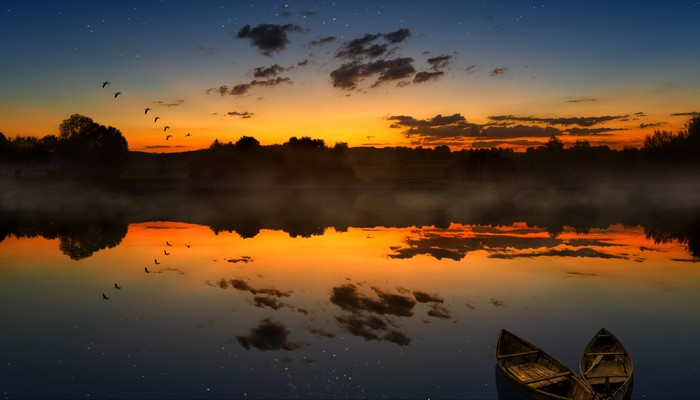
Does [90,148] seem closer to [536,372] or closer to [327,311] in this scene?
[327,311]

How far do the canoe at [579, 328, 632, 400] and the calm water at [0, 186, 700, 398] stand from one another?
131cm

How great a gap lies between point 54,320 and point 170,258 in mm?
23236

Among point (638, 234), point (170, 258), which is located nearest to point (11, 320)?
point (170, 258)

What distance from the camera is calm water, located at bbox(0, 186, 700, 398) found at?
2409cm

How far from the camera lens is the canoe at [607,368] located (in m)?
21.1

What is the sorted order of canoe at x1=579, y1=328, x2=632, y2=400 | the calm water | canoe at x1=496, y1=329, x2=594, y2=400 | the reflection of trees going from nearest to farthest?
canoe at x1=496, y1=329, x2=594, y2=400
canoe at x1=579, y1=328, x2=632, y2=400
the calm water
the reflection of trees

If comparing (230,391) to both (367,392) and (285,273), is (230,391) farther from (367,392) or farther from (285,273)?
(285,273)

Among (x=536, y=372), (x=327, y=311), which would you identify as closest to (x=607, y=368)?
(x=536, y=372)

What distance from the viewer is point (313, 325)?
1244 inches

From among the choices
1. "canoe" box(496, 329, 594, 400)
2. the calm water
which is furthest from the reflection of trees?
"canoe" box(496, 329, 594, 400)

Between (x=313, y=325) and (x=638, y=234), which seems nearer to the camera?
(x=313, y=325)

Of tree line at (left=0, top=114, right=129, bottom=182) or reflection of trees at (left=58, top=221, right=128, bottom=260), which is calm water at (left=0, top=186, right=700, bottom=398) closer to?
reflection of trees at (left=58, top=221, right=128, bottom=260)

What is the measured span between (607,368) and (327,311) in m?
17.4

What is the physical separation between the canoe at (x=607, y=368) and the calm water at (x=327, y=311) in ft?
4.29
